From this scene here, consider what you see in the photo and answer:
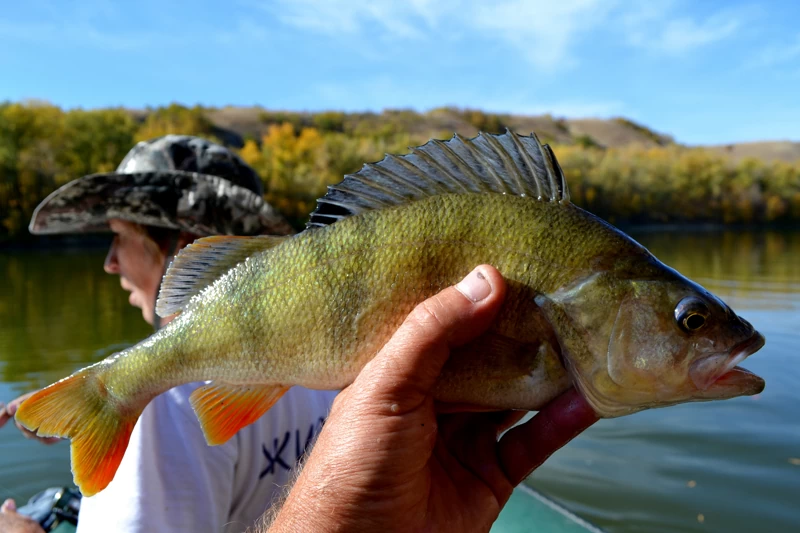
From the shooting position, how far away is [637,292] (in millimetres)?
1721

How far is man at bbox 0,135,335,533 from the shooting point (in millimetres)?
2309

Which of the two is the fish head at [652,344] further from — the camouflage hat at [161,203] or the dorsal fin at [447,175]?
the camouflage hat at [161,203]

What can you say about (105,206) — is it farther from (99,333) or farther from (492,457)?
(99,333)

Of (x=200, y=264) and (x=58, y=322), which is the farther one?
(x=58, y=322)

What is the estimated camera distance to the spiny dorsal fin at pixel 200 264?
2.04 meters

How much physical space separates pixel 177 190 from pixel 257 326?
192cm

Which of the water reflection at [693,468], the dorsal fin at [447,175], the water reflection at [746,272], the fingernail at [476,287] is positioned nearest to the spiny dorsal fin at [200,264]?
the dorsal fin at [447,175]

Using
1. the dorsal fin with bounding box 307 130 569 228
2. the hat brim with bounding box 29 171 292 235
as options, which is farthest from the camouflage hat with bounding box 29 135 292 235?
the dorsal fin with bounding box 307 130 569 228

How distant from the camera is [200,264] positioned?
2.07 m

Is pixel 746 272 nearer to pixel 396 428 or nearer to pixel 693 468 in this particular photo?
pixel 693 468

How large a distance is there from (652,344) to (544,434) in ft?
1.65

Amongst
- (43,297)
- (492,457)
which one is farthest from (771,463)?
(43,297)

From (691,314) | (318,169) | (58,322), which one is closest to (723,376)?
(691,314)

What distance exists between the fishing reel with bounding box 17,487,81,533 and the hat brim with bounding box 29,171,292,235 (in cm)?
184
